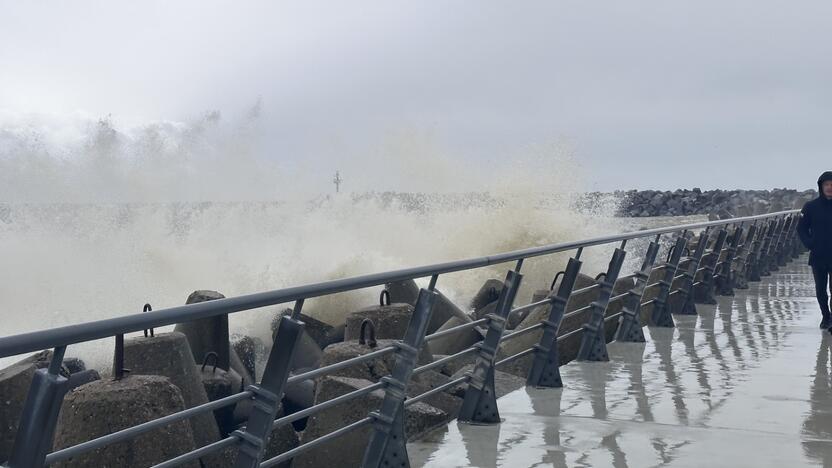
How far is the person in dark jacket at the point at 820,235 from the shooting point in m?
11.0

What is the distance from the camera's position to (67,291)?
37.4m

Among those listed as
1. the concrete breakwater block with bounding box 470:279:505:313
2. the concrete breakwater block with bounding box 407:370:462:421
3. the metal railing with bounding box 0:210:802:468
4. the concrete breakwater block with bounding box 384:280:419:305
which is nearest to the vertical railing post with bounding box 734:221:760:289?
the concrete breakwater block with bounding box 470:279:505:313

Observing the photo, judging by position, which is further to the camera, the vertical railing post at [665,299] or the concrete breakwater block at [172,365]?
the vertical railing post at [665,299]

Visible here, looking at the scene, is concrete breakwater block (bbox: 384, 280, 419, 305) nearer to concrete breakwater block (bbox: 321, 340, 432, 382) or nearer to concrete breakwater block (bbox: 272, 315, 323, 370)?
concrete breakwater block (bbox: 272, 315, 323, 370)

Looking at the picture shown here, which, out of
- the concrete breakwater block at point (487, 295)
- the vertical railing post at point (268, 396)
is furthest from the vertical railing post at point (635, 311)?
the concrete breakwater block at point (487, 295)

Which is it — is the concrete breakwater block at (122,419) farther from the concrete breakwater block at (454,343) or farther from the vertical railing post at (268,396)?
the concrete breakwater block at (454,343)

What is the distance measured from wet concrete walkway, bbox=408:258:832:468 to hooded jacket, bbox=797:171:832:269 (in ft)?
3.47

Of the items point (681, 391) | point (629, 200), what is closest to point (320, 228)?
point (681, 391)

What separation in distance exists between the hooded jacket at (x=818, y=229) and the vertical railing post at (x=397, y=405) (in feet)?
22.9

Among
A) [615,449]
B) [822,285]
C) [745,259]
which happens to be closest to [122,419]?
[615,449]

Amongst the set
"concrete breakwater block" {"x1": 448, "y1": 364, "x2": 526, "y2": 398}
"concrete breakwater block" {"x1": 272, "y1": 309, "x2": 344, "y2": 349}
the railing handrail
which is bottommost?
"concrete breakwater block" {"x1": 272, "y1": 309, "x2": 344, "y2": 349}

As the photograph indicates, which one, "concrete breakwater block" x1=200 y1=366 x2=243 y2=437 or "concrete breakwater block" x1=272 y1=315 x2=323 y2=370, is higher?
"concrete breakwater block" x1=200 y1=366 x2=243 y2=437

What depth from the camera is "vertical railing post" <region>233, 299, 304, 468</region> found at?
12.8 feet

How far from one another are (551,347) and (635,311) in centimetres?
282
